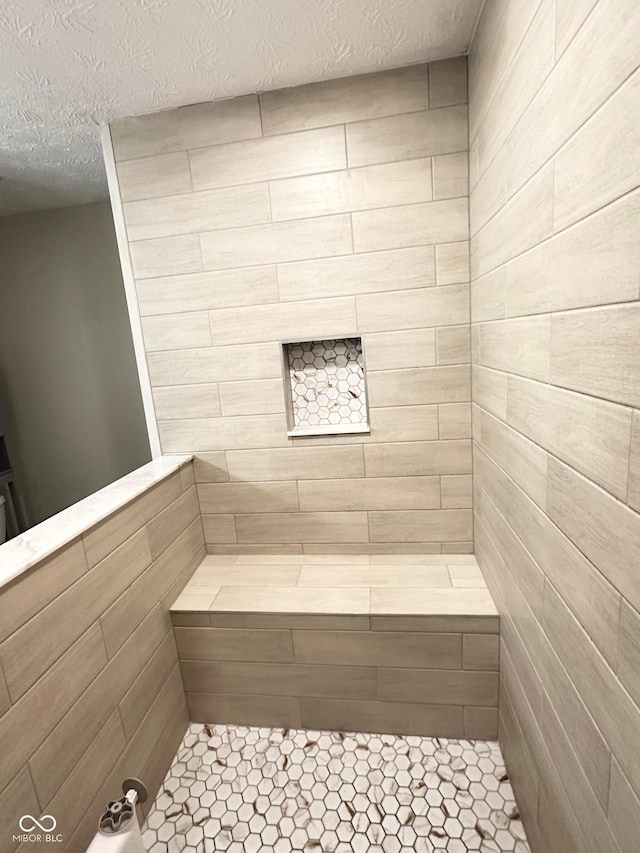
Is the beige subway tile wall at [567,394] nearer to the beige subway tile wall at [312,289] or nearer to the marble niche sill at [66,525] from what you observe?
the beige subway tile wall at [312,289]

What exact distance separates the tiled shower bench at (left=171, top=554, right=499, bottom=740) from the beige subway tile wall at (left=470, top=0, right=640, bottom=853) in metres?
0.18

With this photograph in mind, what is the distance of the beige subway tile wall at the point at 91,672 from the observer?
866mm

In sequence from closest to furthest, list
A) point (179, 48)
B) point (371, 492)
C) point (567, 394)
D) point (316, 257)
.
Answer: point (567, 394)
point (179, 48)
point (316, 257)
point (371, 492)

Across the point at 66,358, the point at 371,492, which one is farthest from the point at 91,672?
the point at 66,358

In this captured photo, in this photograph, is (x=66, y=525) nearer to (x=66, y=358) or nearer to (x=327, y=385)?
(x=327, y=385)

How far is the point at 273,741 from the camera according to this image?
59.9 inches

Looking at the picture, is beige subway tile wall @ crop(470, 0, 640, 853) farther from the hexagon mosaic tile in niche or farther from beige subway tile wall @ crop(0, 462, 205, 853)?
beige subway tile wall @ crop(0, 462, 205, 853)

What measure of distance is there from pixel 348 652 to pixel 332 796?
0.42 m

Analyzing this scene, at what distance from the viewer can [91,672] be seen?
109 cm

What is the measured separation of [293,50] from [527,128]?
87 centimetres

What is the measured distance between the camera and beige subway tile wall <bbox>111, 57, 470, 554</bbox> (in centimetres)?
150

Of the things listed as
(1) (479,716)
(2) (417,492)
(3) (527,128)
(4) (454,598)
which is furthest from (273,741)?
(3) (527,128)

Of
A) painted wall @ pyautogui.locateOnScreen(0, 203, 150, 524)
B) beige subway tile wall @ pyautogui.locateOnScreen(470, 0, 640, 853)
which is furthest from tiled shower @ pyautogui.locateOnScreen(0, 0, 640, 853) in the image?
painted wall @ pyautogui.locateOnScreen(0, 203, 150, 524)

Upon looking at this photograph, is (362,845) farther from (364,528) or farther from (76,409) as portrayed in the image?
(76,409)
